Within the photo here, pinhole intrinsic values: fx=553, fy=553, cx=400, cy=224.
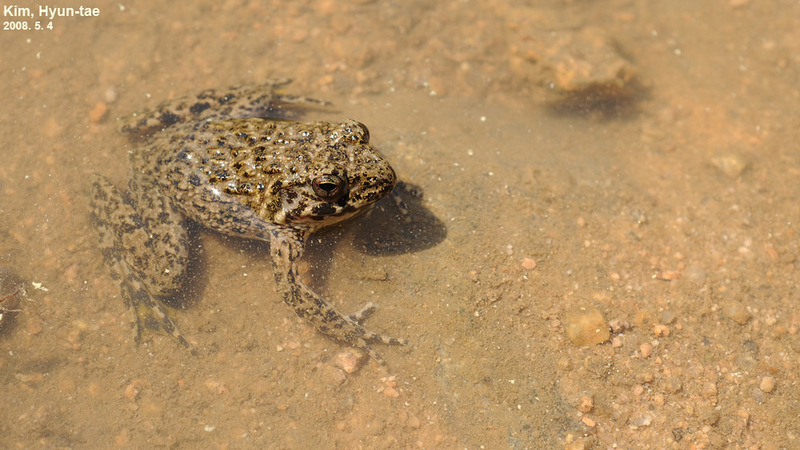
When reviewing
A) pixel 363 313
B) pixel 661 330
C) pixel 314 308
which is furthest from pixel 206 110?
pixel 661 330

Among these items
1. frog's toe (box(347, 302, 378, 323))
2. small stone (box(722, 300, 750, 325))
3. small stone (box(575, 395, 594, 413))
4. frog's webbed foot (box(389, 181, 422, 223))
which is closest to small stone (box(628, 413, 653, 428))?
small stone (box(575, 395, 594, 413))

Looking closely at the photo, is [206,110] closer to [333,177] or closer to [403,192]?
[333,177]

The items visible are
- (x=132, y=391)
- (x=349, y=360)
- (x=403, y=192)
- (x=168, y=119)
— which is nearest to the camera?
(x=132, y=391)

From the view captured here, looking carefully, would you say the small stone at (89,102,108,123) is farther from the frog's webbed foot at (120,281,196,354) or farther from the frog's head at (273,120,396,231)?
the frog's head at (273,120,396,231)

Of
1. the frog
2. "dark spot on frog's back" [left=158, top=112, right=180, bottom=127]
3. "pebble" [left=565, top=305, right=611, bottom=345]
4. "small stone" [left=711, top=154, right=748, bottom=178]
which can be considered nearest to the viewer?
the frog

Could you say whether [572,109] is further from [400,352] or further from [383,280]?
[400,352]
